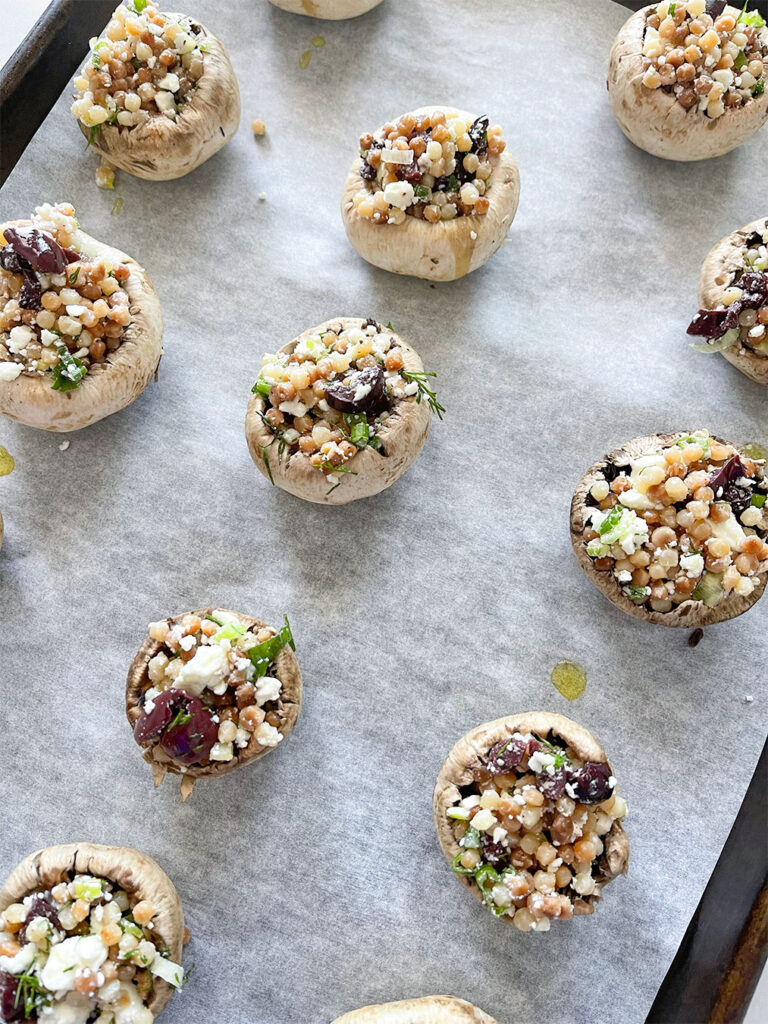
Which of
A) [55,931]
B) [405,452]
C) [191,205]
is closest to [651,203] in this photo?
[405,452]

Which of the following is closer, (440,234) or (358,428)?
(358,428)

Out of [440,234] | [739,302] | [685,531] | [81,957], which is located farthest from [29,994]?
[739,302]

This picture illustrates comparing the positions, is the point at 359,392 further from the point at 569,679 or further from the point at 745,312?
the point at 745,312

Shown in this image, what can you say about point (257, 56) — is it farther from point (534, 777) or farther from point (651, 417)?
point (534, 777)

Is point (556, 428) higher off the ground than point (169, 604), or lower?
higher

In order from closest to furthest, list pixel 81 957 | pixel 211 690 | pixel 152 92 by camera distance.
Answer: pixel 81 957 → pixel 211 690 → pixel 152 92

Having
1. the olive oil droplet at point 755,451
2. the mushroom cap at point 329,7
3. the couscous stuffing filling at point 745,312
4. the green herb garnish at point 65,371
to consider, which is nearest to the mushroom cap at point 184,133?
the mushroom cap at point 329,7

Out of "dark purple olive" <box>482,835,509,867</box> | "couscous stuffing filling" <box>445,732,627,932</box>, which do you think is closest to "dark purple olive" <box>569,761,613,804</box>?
"couscous stuffing filling" <box>445,732,627,932</box>
